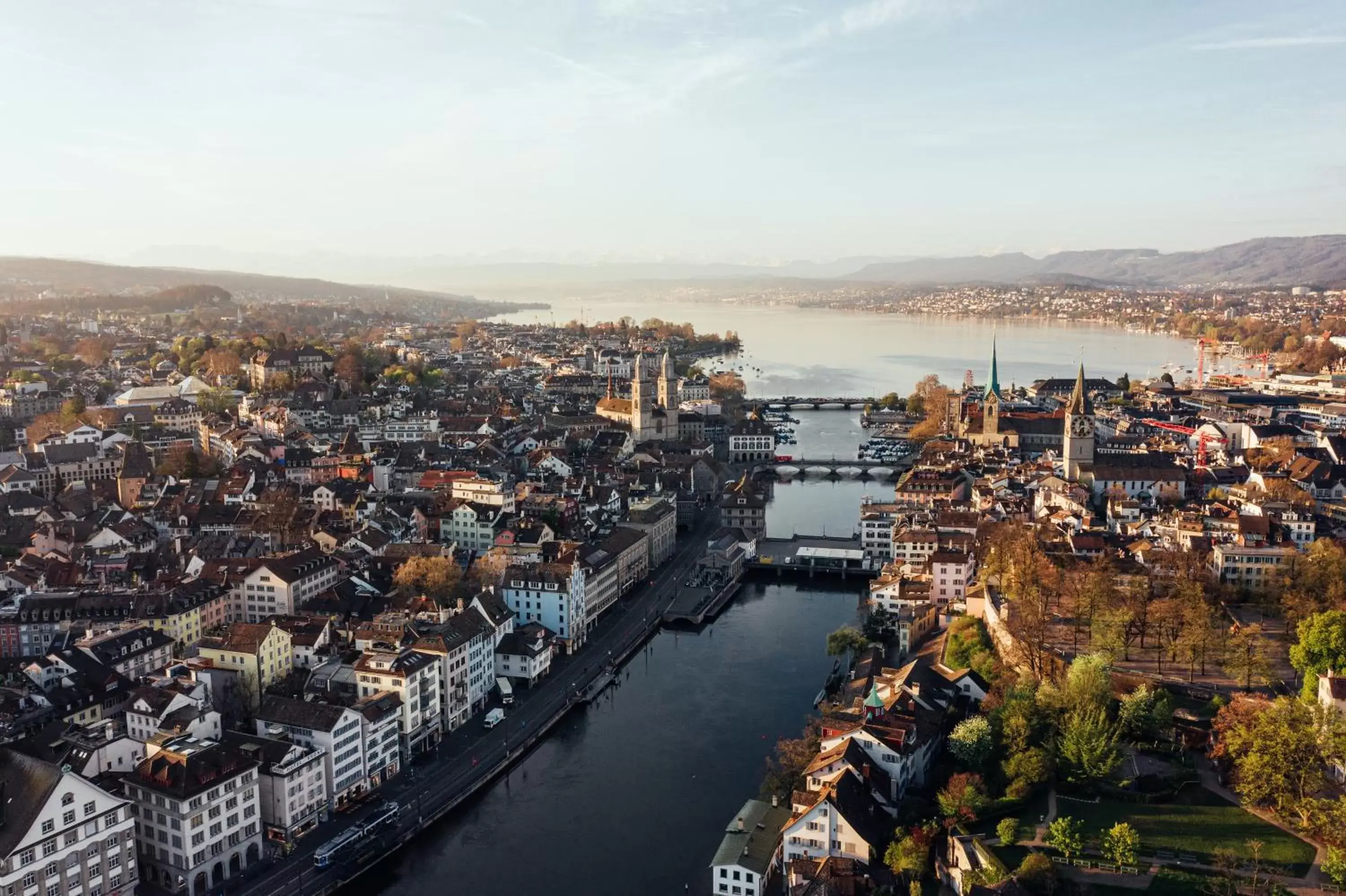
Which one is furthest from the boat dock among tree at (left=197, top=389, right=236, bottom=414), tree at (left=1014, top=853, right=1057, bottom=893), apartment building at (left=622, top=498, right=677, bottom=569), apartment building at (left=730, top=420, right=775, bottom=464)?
tree at (left=197, top=389, right=236, bottom=414)

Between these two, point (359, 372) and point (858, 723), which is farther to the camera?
point (359, 372)

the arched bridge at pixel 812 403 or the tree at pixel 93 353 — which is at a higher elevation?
the tree at pixel 93 353

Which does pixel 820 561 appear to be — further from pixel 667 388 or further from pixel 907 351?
pixel 907 351

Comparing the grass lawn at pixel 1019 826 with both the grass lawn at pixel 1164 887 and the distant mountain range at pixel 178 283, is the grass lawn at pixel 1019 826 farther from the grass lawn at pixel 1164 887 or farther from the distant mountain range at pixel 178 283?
the distant mountain range at pixel 178 283

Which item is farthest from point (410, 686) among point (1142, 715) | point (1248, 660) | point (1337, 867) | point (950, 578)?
point (1248, 660)

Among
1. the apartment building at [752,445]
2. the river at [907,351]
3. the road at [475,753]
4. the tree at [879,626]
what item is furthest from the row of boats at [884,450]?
the tree at [879,626]

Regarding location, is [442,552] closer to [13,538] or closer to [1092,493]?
[13,538]

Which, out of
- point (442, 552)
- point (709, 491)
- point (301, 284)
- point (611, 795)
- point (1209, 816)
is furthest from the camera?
point (301, 284)

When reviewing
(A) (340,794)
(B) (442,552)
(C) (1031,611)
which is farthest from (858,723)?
(B) (442,552)
